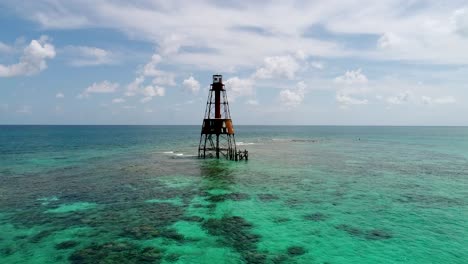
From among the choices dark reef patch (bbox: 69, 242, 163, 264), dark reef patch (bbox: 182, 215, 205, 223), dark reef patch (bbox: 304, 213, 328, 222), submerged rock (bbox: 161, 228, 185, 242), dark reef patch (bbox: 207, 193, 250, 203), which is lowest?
dark reef patch (bbox: 69, 242, 163, 264)

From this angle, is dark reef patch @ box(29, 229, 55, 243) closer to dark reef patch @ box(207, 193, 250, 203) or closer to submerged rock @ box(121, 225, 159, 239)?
submerged rock @ box(121, 225, 159, 239)

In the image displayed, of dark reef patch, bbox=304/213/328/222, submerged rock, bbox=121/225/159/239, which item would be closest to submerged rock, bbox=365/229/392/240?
dark reef patch, bbox=304/213/328/222

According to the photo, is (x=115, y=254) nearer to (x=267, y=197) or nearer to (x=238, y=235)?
(x=238, y=235)

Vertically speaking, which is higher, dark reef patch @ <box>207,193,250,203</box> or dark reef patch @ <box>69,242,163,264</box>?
dark reef patch @ <box>207,193,250,203</box>

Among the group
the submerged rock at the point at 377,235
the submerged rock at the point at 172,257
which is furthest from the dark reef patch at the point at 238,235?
the submerged rock at the point at 377,235

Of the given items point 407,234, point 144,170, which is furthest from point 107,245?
point 144,170

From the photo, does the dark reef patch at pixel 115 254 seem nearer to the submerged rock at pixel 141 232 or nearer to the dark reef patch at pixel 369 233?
the submerged rock at pixel 141 232

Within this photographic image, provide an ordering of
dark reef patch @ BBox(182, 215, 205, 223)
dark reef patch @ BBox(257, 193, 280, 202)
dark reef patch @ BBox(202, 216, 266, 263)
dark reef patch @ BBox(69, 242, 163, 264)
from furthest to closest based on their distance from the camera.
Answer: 1. dark reef patch @ BBox(257, 193, 280, 202)
2. dark reef patch @ BBox(182, 215, 205, 223)
3. dark reef patch @ BBox(202, 216, 266, 263)
4. dark reef patch @ BBox(69, 242, 163, 264)

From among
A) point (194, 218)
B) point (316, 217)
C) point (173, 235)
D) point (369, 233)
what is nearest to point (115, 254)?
point (173, 235)

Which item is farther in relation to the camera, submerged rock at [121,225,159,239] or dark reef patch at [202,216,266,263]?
submerged rock at [121,225,159,239]

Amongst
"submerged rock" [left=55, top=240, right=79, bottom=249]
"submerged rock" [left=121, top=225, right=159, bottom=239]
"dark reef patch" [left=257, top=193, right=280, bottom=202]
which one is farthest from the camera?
"dark reef patch" [left=257, top=193, right=280, bottom=202]

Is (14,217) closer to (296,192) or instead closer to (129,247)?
(129,247)
